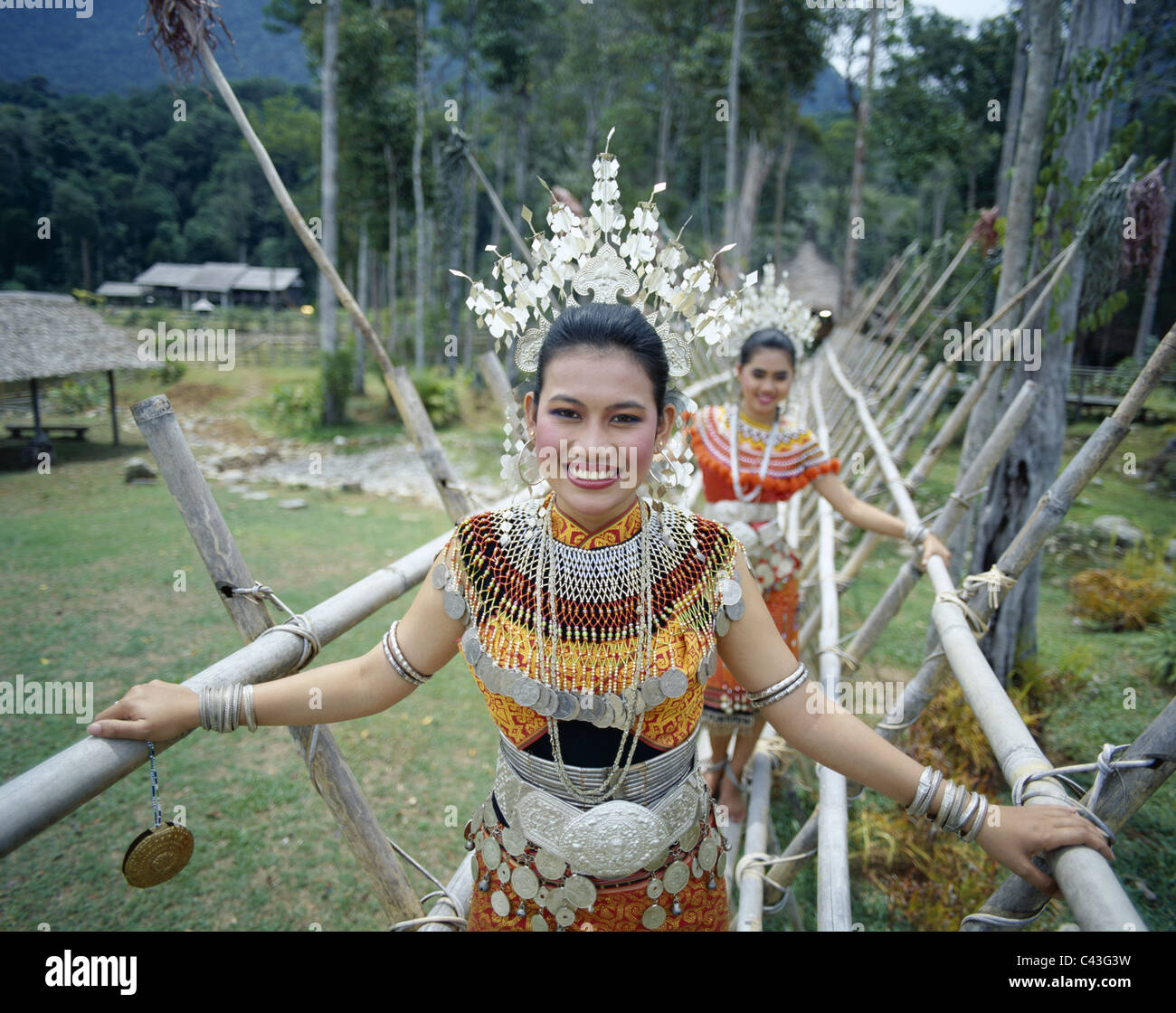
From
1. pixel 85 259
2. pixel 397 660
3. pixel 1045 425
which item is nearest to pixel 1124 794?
pixel 397 660

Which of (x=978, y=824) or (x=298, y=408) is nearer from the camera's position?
(x=978, y=824)

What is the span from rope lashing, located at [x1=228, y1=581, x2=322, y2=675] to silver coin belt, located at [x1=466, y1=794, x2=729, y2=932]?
0.57m

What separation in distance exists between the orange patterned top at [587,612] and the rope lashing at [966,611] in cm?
83

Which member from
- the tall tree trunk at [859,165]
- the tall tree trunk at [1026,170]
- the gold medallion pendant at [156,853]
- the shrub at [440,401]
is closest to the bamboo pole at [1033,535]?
the gold medallion pendant at [156,853]

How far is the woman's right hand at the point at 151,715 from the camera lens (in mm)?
1171

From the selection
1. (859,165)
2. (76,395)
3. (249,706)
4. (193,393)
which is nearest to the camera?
(249,706)

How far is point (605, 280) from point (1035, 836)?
125 centimetres

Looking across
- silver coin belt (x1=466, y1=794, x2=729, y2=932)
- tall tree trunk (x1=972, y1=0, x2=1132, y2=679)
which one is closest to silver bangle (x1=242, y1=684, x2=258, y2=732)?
silver coin belt (x1=466, y1=794, x2=729, y2=932)

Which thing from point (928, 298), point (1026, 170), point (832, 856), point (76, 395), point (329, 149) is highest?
point (329, 149)

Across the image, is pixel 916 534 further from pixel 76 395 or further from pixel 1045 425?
pixel 76 395

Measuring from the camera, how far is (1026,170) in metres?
3.61

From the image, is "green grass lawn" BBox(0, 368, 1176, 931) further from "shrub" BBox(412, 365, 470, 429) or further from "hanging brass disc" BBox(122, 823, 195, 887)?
"shrub" BBox(412, 365, 470, 429)

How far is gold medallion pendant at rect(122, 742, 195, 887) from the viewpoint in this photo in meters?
1.20

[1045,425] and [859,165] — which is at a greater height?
[859,165]
